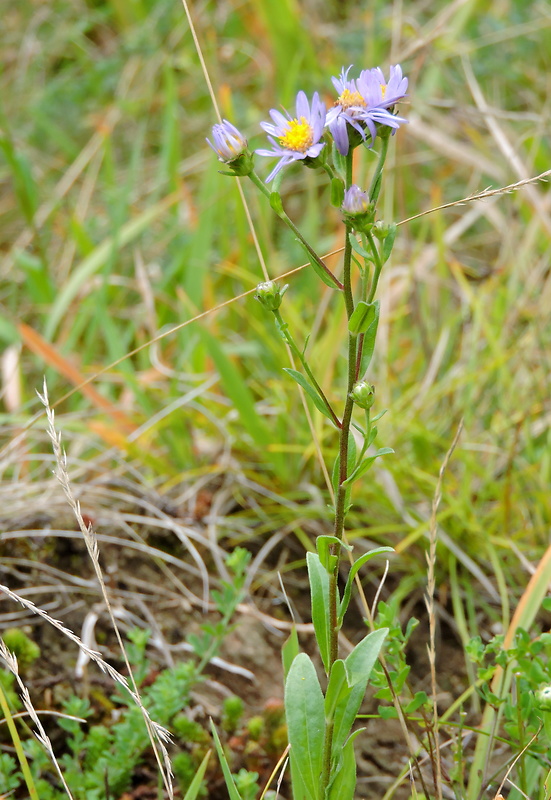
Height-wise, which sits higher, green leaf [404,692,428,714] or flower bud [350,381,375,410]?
flower bud [350,381,375,410]

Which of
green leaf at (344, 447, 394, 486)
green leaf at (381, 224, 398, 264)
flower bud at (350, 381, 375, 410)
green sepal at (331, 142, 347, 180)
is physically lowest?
green leaf at (344, 447, 394, 486)

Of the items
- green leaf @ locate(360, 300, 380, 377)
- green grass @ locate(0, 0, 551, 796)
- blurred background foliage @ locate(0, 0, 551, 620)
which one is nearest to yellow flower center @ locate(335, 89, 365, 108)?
green leaf @ locate(360, 300, 380, 377)

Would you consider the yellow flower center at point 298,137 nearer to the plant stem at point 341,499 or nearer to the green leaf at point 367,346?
the plant stem at point 341,499

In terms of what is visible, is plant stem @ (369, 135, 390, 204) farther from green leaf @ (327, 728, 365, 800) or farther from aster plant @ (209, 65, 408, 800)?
green leaf @ (327, 728, 365, 800)

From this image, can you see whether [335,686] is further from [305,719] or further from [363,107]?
[363,107]

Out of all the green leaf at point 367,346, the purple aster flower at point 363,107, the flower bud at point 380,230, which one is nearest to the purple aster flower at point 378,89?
the purple aster flower at point 363,107

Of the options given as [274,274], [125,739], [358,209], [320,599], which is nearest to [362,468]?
[320,599]
